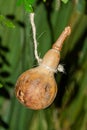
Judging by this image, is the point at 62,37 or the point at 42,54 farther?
the point at 42,54

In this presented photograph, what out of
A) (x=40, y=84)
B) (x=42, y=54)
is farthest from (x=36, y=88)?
(x=42, y=54)

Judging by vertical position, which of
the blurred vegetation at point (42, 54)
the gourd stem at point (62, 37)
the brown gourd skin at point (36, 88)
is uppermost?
the gourd stem at point (62, 37)

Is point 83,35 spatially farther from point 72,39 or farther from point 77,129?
point 77,129

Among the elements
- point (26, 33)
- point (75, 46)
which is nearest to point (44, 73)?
point (26, 33)

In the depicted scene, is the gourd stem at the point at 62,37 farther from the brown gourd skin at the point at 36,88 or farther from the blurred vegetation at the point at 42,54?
the blurred vegetation at the point at 42,54

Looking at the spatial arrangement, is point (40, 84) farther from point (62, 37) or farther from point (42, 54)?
point (42, 54)

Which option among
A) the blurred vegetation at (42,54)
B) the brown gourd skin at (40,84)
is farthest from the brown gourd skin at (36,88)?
the blurred vegetation at (42,54)

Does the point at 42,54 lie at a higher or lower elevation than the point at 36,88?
lower
